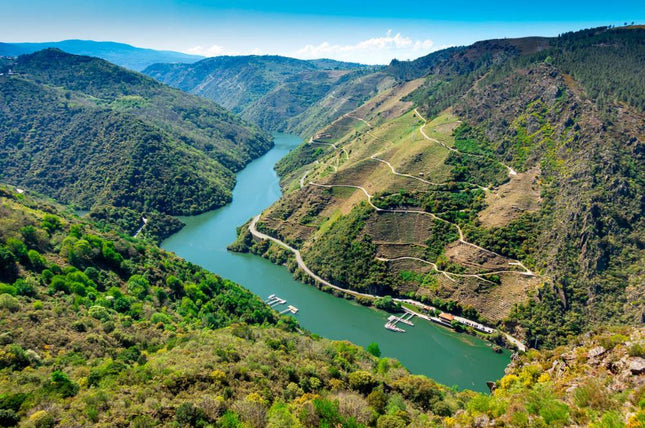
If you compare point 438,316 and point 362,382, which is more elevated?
point 362,382

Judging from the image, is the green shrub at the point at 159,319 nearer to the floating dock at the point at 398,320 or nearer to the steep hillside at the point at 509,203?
the floating dock at the point at 398,320

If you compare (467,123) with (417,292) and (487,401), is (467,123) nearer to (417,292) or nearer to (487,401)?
(417,292)

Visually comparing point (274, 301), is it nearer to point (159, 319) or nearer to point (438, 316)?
point (159, 319)

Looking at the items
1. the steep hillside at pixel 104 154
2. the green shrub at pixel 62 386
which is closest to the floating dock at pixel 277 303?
the green shrub at pixel 62 386

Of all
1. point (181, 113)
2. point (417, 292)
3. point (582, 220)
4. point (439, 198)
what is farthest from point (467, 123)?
point (181, 113)

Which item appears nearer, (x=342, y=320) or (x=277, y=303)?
(x=342, y=320)

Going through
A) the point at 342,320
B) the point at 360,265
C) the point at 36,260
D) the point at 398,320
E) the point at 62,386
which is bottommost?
the point at 342,320

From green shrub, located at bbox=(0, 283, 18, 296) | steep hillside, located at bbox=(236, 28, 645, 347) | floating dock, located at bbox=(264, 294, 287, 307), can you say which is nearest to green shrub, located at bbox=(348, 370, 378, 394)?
steep hillside, located at bbox=(236, 28, 645, 347)

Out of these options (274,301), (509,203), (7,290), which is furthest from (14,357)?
(509,203)
